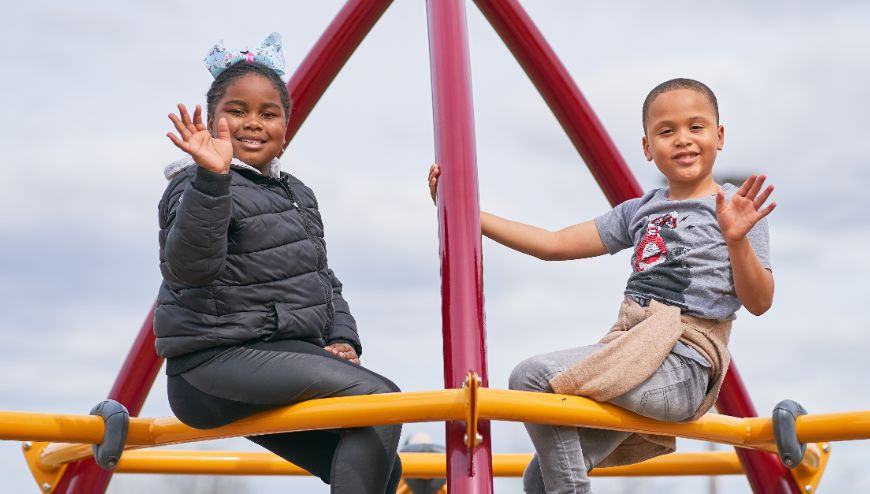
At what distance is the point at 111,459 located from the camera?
3781 millimetres

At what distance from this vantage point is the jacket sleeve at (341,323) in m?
3.83

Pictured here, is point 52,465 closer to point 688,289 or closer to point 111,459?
point 111,459

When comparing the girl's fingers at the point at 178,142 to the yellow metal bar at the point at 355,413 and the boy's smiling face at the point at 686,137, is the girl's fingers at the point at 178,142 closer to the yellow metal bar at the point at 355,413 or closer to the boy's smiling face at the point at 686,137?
the yellow metal bar at the point at 355,413

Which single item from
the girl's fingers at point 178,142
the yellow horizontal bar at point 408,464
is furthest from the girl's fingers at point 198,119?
the yellow horizontal bar at point 408,464

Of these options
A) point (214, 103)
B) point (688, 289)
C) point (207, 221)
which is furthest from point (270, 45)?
point (688, 289)

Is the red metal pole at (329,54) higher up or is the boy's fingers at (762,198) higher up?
the red metal pole at (329,54)

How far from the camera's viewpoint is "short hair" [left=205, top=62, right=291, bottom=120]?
3.75 meters

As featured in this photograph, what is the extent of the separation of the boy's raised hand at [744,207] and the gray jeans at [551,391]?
0.40 metres

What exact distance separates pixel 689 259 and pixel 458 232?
0.73 m

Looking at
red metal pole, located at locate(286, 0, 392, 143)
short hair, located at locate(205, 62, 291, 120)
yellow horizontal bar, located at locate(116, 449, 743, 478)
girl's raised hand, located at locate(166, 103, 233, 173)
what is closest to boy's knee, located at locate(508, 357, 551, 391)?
girl's raised hand, located at locate(166, 103, 233, 173)

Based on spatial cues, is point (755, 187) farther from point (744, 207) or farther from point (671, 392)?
point (671, 392)

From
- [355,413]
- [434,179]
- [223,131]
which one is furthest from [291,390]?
[434,179]

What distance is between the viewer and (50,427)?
3605 millimetres

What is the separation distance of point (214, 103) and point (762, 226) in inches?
66.5
